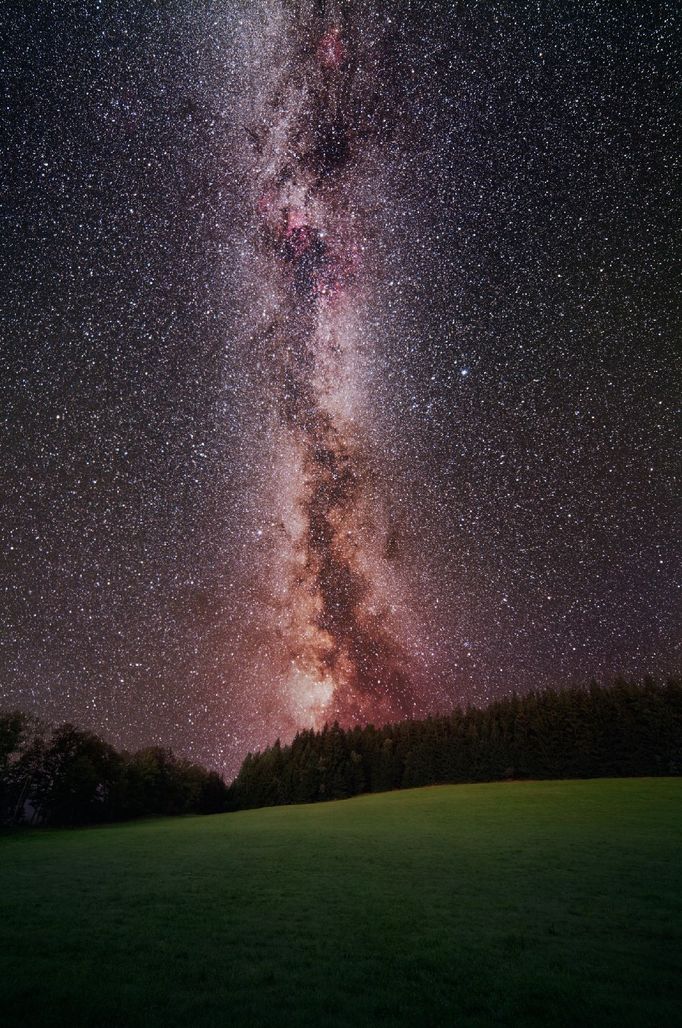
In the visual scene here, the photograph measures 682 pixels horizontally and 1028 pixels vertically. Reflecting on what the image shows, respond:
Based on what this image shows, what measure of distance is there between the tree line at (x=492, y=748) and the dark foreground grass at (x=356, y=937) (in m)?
44.3

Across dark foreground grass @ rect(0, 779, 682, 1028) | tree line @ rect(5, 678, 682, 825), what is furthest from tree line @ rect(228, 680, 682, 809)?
dark foreground grass @ rect(0, 779, 682, 1028)

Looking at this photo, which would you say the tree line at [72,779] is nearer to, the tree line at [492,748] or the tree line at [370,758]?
the tree line at [370,758]

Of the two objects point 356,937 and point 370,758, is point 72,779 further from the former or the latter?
point 356,937

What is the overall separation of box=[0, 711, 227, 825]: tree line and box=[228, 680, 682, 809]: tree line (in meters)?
20.3

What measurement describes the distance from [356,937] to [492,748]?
69.7 m

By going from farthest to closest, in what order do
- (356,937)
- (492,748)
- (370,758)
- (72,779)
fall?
(370,758)
(492,748)
(72,779)
(356,937)

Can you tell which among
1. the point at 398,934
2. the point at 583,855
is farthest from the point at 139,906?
the point at 583,855

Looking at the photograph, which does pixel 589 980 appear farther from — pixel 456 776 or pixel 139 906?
pixel 456 776

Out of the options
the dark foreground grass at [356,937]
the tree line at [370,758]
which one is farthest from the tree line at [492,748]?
the dark foreground grass at [356,937]

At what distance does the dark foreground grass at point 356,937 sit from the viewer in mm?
8133

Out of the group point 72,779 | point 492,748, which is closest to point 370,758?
point 492,748

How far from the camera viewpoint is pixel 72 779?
219 ft

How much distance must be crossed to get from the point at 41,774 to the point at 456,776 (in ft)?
184

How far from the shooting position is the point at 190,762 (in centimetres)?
9356
